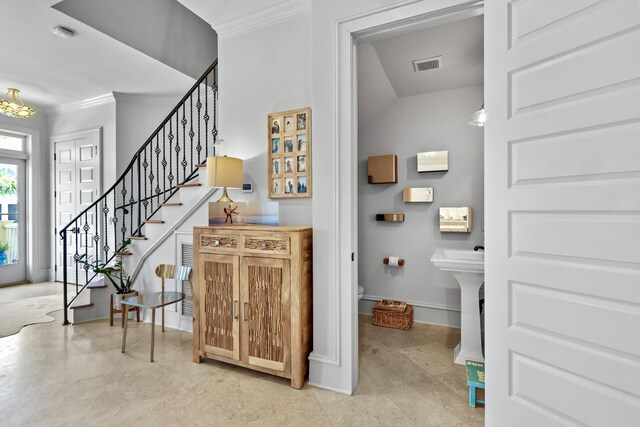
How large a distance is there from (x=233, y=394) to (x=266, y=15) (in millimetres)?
2999

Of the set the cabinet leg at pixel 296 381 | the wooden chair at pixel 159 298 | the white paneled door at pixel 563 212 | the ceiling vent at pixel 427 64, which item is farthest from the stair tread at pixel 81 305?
the ceiling vent at pixel 427 64

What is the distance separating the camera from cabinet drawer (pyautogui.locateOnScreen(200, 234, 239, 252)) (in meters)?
2.29

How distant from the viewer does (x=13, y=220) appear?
5.24 m

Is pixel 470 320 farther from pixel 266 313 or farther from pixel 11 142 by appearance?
pixel 11 142

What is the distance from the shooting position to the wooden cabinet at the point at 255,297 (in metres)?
2.08

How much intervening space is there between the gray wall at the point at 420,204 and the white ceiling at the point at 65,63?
114 inches

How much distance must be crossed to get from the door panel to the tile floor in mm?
3316

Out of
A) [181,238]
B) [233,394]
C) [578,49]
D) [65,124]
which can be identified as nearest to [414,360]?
[233,394]

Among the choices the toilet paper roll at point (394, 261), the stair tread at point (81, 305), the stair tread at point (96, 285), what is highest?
the toilet paper roll at point (394, 261)

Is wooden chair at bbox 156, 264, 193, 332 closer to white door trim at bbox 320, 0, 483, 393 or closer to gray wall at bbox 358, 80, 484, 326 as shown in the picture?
white door trim at bbox 320, 0, 483, 393

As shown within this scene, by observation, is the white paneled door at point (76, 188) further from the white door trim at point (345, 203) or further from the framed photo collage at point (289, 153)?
the white door trim at point (345, 203)

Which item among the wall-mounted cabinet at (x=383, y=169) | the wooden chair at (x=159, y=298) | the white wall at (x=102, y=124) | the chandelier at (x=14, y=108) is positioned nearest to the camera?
the wooden chair at (x=159, y=298)

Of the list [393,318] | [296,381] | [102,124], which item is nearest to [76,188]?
[102,124]

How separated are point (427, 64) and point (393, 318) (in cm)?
251
